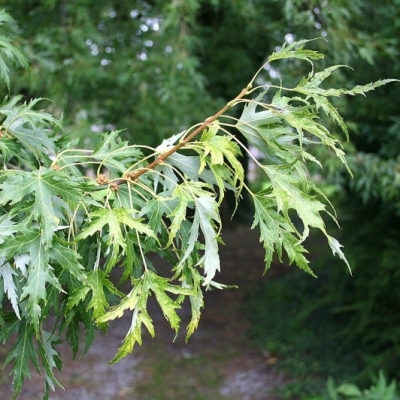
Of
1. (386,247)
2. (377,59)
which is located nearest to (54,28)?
(377,59)

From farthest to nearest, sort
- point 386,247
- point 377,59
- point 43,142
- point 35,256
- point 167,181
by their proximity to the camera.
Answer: point 386,247
point 377,59
point 43,142
point 167,181
point 35,256

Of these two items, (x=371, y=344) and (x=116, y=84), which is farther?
(x=371, y=344)

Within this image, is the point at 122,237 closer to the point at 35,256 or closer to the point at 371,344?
the point at 35,256

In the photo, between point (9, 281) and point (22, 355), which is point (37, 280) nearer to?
point (9, 281)

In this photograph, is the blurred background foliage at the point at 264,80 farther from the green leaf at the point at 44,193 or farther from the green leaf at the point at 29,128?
the green leaf at the point at 44,193

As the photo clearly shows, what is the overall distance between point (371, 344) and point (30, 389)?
11.1ft

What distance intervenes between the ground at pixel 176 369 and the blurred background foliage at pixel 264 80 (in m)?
0.44

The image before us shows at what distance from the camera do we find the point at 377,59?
459 cm

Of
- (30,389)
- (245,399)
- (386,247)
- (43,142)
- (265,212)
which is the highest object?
(265,212)

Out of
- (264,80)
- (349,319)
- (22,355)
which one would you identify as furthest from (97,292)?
(349,319)

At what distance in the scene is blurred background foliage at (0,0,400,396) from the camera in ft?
13.4

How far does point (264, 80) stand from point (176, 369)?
3.10 metres

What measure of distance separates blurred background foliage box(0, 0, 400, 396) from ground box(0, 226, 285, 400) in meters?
0.44

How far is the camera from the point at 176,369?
5898mm
